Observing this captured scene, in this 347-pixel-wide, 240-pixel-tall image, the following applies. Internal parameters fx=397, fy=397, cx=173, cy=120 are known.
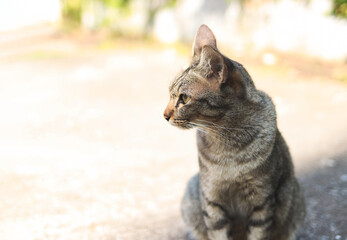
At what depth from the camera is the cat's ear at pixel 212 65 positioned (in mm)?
2096

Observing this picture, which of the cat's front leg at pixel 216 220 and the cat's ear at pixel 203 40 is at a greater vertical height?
the cat's ear at pixel 203 40

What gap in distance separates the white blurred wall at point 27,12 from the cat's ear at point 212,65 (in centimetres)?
1288

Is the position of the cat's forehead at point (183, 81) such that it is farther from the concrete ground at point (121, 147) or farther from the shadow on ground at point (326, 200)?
the shadow on ground at point (326, 200)

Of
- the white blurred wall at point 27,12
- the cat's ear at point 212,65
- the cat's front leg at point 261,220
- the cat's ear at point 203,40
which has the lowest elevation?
the cat's front leg at point 261,220

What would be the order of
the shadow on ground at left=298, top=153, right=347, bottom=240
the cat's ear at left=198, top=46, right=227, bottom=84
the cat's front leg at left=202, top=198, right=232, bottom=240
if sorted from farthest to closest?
the shadow on ground at left=298, top=153, right=347, bottom=240 → the cat's front leg at left=202, top=198, right=232, bottom=240 → the cat's ear at left=198, top=46, right=227, bottom=84

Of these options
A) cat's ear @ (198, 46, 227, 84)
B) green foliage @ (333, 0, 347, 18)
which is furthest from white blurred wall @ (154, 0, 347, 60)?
cat's ear @ (198, 46, 227, 84)

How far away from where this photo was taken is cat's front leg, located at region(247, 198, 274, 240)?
229 cm

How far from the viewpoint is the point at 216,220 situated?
2389 millimetres

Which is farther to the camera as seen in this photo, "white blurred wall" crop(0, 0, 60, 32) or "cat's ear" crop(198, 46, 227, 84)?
"white blurred wall" crop(0, 0, 60, 32)

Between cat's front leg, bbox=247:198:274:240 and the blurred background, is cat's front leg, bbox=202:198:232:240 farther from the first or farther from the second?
the blurred background

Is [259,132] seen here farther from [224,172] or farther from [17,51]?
[17,51]

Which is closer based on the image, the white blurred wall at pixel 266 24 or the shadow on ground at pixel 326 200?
the shadow on ground at pixel 326 200

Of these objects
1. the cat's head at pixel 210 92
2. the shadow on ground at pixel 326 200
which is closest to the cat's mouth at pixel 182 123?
the cat's head at pixel 210 92

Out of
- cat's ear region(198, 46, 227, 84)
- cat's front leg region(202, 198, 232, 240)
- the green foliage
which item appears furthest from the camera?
the green foliage
